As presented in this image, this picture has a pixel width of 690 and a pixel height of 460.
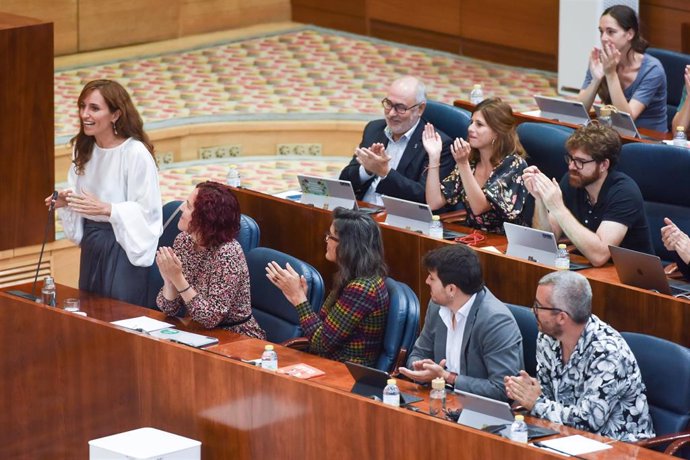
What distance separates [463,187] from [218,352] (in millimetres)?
1693

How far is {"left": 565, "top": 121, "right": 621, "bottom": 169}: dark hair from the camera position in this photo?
529cm

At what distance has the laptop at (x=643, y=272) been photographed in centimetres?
490

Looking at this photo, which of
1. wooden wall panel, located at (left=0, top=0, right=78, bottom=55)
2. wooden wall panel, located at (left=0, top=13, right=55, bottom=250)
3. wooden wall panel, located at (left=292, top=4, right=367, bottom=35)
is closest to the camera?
wooden wall panel, located at (left=0, top=13, right=55, bottom=250)

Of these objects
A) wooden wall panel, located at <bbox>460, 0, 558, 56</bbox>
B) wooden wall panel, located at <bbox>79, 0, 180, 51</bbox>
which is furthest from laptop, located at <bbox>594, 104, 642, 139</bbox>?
wooden wall panel, located at <bbox>79, 0, 180, 51</bbox>

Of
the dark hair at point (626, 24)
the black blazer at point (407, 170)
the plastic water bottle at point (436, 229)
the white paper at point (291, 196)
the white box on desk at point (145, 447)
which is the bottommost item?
the white box on desk at point (145, 447)

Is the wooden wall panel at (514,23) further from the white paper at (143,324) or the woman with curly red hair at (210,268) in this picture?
the white paper at (143,324)

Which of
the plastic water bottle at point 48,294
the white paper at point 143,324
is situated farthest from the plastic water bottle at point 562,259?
the plastic water bottle at point 48,294

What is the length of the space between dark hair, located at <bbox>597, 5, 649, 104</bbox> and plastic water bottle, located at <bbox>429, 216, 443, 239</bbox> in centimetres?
192

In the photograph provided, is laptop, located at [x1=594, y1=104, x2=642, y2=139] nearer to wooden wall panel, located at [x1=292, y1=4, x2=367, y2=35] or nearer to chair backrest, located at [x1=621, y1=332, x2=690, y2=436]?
chair backrest, located at [x1=621, y1=332, x2=690, y2=436]

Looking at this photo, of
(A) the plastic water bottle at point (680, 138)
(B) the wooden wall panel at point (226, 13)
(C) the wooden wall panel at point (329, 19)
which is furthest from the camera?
(C) the wooden wall panel at point (329, 19)

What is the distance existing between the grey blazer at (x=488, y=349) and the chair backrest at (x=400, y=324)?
0.35m

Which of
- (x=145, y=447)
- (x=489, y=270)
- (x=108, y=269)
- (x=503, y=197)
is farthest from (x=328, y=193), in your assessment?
(x=145, y=447)

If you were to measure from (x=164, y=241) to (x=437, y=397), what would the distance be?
2.09m

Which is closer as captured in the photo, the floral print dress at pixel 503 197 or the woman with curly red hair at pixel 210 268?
the woman with curly red hair at pixel 210 268
